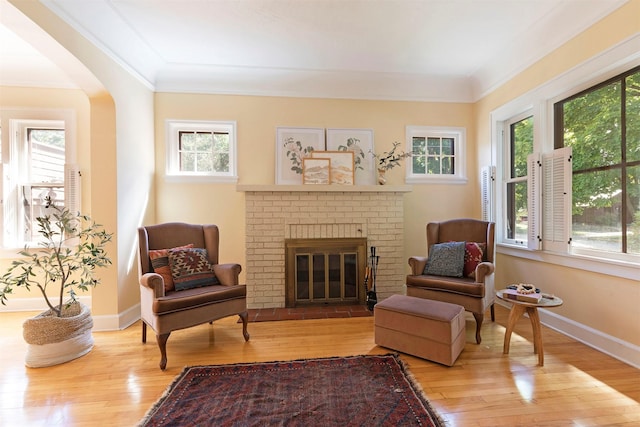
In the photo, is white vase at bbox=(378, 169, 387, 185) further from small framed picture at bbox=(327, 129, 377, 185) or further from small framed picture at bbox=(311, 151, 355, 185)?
small framed picture at bbox=(311, 151, 355, 185)

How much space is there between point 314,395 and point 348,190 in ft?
→ 7.67

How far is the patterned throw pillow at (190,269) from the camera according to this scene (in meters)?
2.67

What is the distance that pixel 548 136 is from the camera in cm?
297

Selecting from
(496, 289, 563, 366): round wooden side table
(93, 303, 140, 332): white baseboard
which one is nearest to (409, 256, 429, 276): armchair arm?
(496, 289, 563, 366): round wooden side table

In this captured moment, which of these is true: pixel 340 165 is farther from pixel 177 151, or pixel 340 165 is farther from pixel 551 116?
pixel 551 116

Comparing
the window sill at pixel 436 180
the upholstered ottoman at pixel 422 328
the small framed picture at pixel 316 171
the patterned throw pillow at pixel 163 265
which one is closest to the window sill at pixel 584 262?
the window sill at pixel 436 180

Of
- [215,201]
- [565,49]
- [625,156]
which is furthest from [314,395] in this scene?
[565,49]

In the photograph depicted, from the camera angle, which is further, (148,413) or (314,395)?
(314,395)

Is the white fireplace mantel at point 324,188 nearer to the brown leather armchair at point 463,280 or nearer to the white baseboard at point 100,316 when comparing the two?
the brown leather armchair at point 463,280

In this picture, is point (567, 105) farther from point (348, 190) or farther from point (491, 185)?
point (348, 190)

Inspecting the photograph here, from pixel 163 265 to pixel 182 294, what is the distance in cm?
41

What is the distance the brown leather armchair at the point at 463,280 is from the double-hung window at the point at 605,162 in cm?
79

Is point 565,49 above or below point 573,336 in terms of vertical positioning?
above

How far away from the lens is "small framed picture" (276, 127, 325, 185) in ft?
12.6
